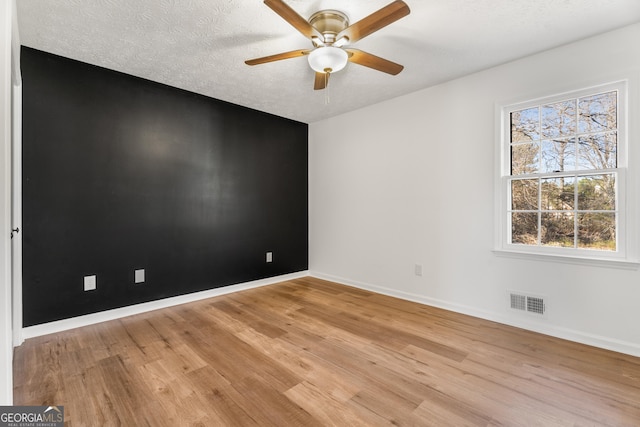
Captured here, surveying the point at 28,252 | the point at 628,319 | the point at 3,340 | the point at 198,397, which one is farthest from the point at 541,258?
the point at 28,252

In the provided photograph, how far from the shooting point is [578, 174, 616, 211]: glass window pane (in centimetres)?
238

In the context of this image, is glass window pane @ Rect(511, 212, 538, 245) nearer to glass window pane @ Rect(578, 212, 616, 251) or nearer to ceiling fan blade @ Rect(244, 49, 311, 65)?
glass window pane @ Rect(578, 212, 616, 251)

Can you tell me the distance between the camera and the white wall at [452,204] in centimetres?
234

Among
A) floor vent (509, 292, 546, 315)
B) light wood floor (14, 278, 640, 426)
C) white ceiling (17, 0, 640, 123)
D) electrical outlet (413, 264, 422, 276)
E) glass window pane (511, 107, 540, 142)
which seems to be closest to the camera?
light wood floor (14, 278, 640, 426)

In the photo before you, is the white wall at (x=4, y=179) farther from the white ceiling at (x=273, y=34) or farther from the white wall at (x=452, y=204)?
the white wall at (x=452, y=204)

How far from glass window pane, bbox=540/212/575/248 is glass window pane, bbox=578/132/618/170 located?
0.44 m

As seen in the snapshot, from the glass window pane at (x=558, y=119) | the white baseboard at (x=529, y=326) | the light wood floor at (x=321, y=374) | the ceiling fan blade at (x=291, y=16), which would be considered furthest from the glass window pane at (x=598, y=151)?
the ceiling fan blade at (x=291, y=16)

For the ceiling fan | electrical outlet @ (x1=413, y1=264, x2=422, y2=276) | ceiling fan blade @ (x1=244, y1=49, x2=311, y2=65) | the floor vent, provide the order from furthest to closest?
electrical outlet @ (x1=413, y1=264, x2=422, y2=276) < the floor vent < ceiling fan blade @ (x1=244, y1=49, x2=311, y2=65) < the ceiling fan

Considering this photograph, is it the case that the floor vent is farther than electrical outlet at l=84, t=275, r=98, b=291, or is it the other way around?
electrical outlet at l=84, t=275, r=98, b=291

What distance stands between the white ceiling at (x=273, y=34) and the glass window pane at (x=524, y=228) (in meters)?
1.47

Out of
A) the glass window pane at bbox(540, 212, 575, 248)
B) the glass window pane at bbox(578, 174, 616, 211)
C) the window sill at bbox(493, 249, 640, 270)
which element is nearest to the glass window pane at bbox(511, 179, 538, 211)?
the glass window pane at bbox(540, 212, 575, 248)

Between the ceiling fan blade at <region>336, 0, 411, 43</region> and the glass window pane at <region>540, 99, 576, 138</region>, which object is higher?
the ceiling fan blade at <region>336, 0, 411, 43</region>

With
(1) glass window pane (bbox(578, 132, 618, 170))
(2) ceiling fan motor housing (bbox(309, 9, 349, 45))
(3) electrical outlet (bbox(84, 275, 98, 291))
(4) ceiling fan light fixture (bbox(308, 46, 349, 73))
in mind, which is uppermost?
(2) ceiling fan motor housing (bbox(309, 9, 349, 45))

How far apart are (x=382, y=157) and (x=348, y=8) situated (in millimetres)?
2019
